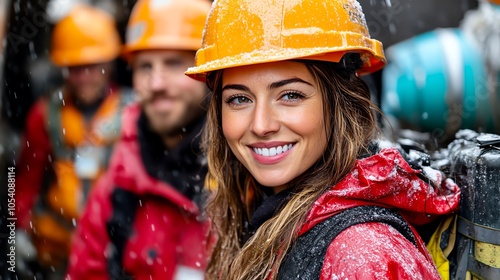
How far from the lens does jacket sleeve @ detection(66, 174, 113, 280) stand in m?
3.95

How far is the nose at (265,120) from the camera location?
212 centimetres

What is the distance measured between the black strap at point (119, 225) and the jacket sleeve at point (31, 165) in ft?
6.88

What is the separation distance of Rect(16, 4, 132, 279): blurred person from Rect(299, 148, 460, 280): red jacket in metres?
3.82

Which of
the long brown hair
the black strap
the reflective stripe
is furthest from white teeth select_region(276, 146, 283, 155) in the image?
the black strap

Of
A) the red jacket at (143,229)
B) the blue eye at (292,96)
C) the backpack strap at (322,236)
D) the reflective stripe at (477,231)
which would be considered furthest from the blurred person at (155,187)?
the reflective stripe at (477,231)

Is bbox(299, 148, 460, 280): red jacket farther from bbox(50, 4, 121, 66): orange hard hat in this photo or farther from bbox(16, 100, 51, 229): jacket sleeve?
bbox(50, 4, 121, 66): orange hard hat

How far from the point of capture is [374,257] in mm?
1691

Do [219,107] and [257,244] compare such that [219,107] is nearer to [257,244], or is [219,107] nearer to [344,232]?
[257,244]

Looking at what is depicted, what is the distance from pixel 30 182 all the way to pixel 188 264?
107 inches

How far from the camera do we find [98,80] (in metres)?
6.18

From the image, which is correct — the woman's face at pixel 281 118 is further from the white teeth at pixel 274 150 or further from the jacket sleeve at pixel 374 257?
the jacket sleeve at pixel 374 257

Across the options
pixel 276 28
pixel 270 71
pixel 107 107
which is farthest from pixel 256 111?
pixel 107 107

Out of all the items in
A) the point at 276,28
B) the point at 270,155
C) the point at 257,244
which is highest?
the point at 276,28

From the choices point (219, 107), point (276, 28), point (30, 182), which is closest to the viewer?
point (276, 28)
